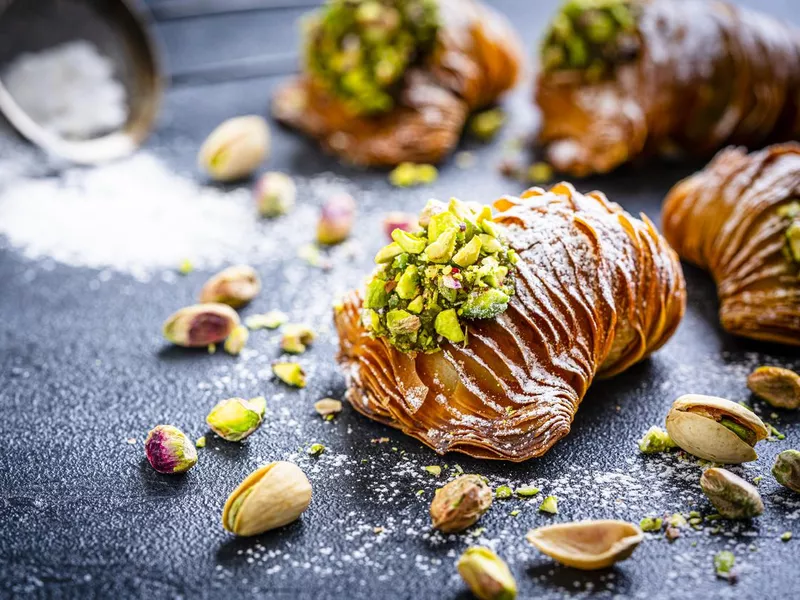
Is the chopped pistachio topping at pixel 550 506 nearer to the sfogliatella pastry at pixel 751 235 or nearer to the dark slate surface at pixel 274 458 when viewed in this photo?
the dark slate surface at pixel 274 458

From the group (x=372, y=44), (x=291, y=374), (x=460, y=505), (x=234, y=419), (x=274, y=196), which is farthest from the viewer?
(x=372, y=44)

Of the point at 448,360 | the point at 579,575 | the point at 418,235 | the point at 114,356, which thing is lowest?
the point at 114,356

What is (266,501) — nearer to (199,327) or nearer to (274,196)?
(199,327)

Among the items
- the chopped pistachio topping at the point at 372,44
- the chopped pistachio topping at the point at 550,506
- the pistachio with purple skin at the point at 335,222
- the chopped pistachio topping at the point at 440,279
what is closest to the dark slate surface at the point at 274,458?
the chopped pistachio topping at the point at 550,506

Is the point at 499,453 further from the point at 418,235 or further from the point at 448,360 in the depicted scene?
the point at 418,235

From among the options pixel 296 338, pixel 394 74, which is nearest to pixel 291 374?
pixel 296 338

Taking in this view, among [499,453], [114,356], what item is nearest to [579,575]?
[499,453]
